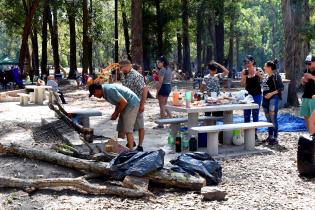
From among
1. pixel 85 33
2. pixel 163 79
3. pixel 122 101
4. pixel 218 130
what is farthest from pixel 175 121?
pixel 85 33

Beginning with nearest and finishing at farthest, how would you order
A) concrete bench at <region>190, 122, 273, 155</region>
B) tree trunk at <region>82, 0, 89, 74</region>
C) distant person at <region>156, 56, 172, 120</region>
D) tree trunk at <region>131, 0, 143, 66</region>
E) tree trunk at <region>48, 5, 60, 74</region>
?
concrete bench at <region>190, 122, 273, 155</region> < distant person at <region>156, 56, 172, 120</region> < tree trunk at <region>131, 0, 143, 66</region> < tree trunk at <region>82, 0, 89, 74</region> < tree trunk at <region>48, 5, 60, 74</region>

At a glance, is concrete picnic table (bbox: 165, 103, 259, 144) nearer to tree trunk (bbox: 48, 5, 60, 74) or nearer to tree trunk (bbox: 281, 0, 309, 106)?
tree trunk (bbox: 281, 0, 309, 106)

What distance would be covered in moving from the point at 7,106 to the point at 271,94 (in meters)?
12.2

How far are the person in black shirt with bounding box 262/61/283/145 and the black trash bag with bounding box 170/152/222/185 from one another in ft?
10.5

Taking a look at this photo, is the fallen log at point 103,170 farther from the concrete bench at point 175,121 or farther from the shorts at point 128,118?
the concrete bench at point 175,121

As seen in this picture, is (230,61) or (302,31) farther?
(230,61)

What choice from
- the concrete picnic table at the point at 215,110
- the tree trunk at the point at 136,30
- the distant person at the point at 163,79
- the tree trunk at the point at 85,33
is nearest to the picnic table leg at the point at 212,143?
the concrete picnic table at the point at 215,110

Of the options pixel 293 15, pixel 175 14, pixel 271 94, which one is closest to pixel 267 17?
pixel 175 14

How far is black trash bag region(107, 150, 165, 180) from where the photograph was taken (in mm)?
6750

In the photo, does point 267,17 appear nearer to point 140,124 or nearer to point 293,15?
point 293,15

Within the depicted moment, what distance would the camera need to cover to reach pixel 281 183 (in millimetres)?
7324

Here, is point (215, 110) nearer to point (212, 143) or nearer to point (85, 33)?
point (212, 143)

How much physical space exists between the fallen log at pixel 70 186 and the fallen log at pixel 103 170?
0.37 metres

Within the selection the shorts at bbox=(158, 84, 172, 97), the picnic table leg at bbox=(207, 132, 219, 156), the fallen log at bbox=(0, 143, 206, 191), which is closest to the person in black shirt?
the picnic table leg at bbox=(207, 132, 219, 156)
